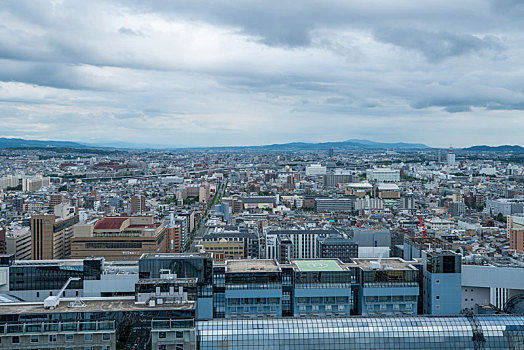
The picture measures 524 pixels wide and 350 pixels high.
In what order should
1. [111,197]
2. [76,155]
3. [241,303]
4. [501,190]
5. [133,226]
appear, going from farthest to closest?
[76,155] → [501,190] → [111,197] → [133,226] → [241,303]

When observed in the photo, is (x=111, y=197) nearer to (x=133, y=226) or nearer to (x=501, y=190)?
(x=133, y=226)

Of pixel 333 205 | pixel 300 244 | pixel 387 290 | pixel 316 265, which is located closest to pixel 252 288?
pixel 316 265

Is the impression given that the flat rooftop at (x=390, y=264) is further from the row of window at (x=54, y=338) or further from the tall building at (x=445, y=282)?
the row of window at (x=54, y=338)

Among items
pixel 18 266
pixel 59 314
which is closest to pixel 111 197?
pixel 18 266

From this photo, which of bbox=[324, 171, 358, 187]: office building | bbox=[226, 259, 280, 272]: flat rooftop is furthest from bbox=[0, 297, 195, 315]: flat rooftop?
bbox=[324, 171, 358, 187]: office building

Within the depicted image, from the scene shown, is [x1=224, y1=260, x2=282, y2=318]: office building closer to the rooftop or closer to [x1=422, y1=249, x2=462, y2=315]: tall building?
[x1=422, y1=249, x2=462, y2=315]: tall building

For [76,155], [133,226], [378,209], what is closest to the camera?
[133,226]

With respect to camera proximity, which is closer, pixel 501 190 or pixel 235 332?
pixel 235 332
